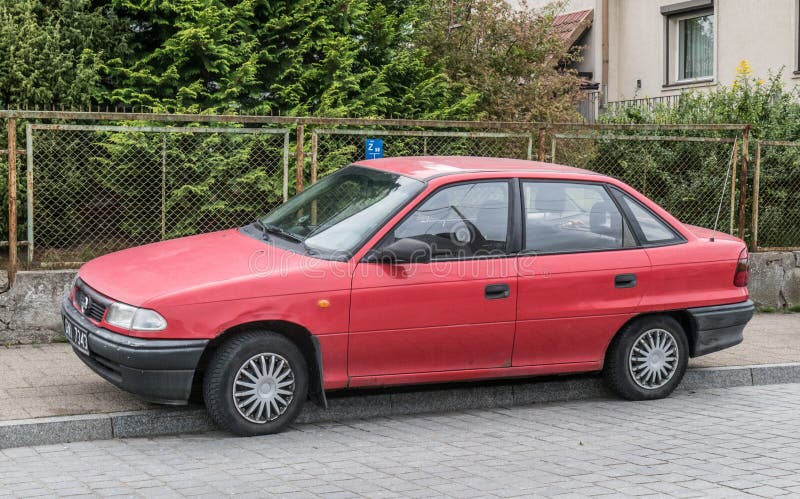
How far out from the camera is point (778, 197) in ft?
40.8

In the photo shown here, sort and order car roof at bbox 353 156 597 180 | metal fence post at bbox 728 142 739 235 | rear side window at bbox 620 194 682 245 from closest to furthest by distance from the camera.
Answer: car roof at bbox 353 156 597 180 → rear side window at bbox 620 194 682 245 → metal fence post at bbox 728 142 739 235

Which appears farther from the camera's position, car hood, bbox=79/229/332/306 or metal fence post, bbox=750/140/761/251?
metal fence post, bbox=750/140/761/251

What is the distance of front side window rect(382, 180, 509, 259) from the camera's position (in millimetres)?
6961

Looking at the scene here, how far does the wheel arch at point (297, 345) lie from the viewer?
21.1 ft

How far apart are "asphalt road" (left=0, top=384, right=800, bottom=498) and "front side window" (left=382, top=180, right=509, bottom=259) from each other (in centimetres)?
124

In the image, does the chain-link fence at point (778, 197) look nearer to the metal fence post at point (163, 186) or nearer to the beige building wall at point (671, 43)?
the beige building wall at point (671, 43)

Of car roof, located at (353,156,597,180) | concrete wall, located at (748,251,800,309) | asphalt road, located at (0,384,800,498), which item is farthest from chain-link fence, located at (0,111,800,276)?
asphalt road, located at (0,384,800,498)

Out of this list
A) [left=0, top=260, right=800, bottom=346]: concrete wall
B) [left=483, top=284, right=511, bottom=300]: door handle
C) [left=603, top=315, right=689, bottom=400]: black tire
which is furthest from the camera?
[left=0, top=260, right=800, bottom=346]: concrete wall

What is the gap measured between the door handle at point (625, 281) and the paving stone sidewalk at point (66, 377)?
1564mm

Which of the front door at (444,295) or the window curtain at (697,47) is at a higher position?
the window curtain at (697,47)

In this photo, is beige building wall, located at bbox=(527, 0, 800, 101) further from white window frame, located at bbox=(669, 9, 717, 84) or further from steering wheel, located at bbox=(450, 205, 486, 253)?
steering wheel, located at bbox=(450, 205, 486, 253)

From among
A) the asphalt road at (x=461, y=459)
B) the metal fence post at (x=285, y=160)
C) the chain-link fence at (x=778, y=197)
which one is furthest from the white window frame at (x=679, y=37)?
the asphalt road at (x=461, y=459)

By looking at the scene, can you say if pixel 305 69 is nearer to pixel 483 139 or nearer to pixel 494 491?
pixel 483 139

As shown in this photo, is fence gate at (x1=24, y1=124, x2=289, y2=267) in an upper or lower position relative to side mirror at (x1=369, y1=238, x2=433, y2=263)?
upper
